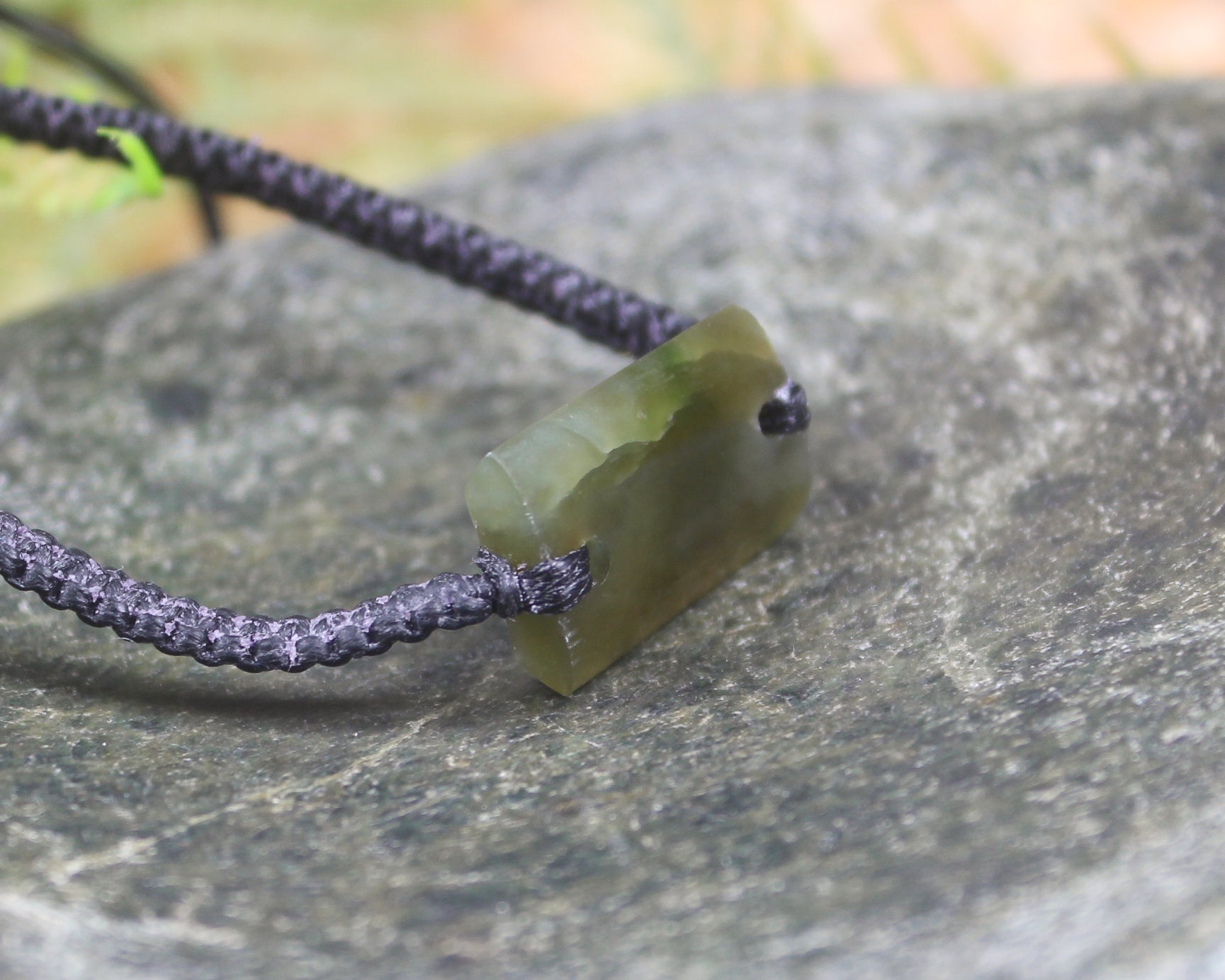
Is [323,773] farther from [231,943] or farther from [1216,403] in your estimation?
[1216,403]

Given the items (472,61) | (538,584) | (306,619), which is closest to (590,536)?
(538,584)

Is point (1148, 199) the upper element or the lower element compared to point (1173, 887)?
upper

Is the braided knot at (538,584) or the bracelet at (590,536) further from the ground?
the bracelet at (590,536)


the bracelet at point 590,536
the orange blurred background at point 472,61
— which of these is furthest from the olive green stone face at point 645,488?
the orange blurred background at point 472,61

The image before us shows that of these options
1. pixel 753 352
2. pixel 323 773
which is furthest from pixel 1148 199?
pixel 323 773

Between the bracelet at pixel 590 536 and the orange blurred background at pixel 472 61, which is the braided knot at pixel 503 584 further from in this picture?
the orange blurred background at pixel 472 61

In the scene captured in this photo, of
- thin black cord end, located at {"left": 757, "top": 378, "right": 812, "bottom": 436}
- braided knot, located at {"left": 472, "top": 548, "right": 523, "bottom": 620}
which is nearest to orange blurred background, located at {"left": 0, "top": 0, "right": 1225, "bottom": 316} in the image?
thin black cord end, located at {"left": 757, "top": 378, "right": 812, "bottom": 436}
